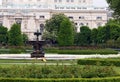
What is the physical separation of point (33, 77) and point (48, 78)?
748mm

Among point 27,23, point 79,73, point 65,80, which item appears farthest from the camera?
point 27,23

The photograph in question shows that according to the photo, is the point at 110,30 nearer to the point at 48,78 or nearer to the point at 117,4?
the point at 117,4

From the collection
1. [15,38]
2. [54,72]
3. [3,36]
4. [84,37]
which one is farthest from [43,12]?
[54,72]

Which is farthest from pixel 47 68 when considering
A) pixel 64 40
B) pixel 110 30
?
pixel 110 30

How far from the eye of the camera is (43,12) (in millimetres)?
103938

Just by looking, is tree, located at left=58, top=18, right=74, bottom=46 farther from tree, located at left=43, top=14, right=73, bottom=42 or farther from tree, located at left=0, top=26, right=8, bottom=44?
tree, located at left=43, top=14, right=73, bottom=42

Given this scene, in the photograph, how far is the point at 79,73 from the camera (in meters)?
18.2

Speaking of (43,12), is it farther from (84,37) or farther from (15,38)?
(15,38)

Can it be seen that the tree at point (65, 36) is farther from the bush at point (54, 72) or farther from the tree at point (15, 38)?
the bush at point (54, 72)

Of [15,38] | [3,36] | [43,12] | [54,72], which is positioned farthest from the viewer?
[43,12]

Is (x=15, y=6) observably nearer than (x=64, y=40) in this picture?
No

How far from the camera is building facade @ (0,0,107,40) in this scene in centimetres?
9975

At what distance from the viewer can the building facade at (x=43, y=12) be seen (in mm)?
99750

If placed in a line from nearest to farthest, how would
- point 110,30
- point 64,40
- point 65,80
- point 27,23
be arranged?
point 65,80 < point 64,40 < point 110,30 < point 27,23
